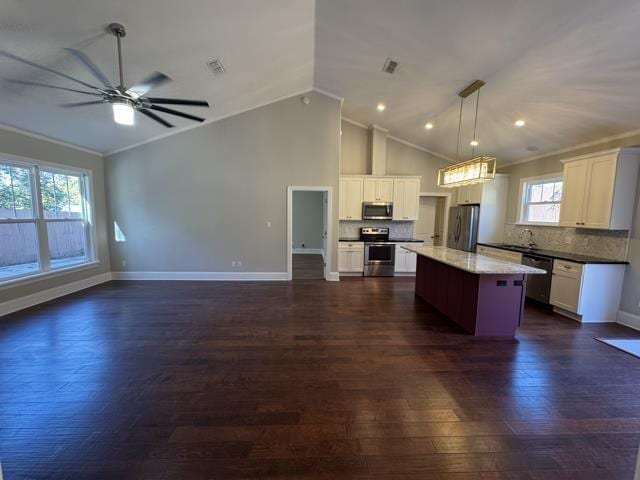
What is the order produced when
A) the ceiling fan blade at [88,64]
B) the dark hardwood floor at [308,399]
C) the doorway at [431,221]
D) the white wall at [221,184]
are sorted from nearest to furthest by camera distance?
the dark hardwood floor at [308,399], the ceiling fan blade at [88,64], the white wall at [221,184], the doorway at [431,221]

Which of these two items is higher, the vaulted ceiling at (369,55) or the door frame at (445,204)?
the vaulted ceiling at (369,55)


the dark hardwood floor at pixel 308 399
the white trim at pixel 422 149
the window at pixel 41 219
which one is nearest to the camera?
the dark hardwood floor at pixel 308 399

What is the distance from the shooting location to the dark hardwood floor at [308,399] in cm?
166

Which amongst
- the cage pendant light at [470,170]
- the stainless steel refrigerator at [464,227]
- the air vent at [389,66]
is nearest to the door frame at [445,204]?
the stainless steel refrigerator at [464,227]

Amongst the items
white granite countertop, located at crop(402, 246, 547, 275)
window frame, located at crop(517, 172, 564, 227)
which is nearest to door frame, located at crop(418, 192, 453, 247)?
window frame, located at crop(517, 172, 564, 227)

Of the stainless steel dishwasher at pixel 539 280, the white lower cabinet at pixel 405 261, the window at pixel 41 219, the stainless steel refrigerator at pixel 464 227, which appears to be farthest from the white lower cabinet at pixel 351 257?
the window at pixel 41 219

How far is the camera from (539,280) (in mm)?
4465

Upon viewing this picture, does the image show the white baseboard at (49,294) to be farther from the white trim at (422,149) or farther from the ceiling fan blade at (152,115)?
the white trim at (422,149)

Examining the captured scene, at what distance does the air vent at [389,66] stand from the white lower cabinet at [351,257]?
3.54m

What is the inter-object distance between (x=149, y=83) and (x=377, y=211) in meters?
5.04

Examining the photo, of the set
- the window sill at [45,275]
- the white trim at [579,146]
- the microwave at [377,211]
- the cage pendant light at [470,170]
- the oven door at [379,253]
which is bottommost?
the window sill at [45,275]

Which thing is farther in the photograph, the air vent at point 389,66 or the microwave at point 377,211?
the microwave at point 377,211

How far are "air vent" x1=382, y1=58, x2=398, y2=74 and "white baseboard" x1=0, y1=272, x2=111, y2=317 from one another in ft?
21.5

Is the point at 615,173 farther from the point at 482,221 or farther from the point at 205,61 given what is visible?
the point at 205,61
